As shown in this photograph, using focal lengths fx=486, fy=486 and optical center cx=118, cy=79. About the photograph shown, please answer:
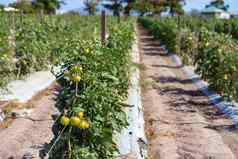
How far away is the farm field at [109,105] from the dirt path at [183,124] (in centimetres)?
1

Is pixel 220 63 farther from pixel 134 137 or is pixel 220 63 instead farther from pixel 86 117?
pixel 86 117

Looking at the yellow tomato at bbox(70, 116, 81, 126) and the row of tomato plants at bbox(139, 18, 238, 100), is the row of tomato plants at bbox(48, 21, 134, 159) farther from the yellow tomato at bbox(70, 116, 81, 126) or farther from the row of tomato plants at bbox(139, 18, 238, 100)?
the row of tomato plants at bbox(139, 18, 238, 100)

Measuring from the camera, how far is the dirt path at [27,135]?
5.21 m

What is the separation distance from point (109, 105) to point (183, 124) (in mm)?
3172

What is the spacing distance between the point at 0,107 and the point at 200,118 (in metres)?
3.00

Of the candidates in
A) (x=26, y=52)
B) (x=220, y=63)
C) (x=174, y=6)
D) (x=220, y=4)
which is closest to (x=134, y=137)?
(x=220, y=63)

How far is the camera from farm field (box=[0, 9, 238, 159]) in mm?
3664

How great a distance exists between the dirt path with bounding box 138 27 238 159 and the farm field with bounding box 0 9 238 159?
0.01m

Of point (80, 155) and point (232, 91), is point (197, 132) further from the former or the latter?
point (80, 155)

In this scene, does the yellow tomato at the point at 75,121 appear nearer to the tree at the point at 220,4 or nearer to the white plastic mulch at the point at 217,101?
the white plastic mulch at the point at 217,101

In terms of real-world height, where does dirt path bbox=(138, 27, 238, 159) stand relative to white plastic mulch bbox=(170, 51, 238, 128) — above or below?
below

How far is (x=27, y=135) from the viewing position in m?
5.90

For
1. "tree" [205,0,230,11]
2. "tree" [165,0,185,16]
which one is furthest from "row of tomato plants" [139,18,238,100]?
"tree" [205,0,230,11]

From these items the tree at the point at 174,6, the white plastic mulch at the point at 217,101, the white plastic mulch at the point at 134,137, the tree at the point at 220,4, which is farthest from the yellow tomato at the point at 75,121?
the tree at the point at 220,4
